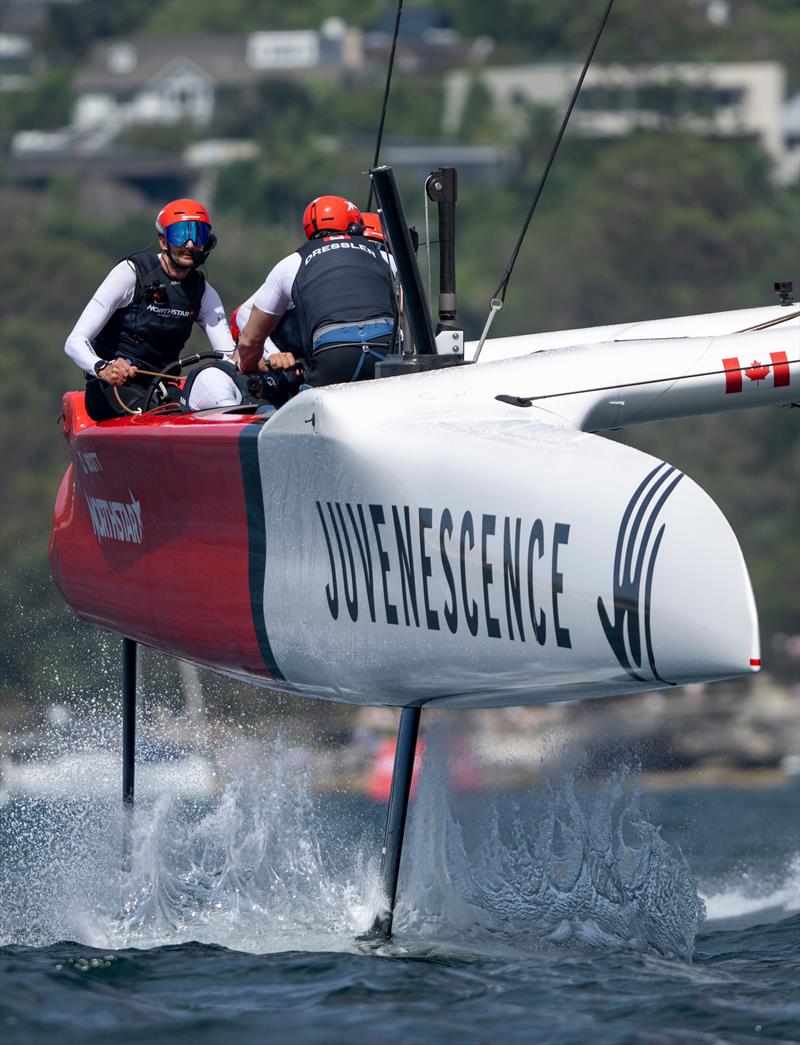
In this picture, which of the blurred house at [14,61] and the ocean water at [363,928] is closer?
the ocean water at [363,928]

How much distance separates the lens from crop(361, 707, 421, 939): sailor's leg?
5043 millimetres

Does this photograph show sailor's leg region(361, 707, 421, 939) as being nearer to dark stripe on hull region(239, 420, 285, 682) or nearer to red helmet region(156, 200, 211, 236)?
dark stripe on hull region(239, 420, 285, 682)

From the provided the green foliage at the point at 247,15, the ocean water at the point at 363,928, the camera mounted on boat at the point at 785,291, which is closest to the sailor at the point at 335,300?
the camera mounted on boat at the point at 785,291

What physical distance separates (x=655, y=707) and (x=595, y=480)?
70.1ft

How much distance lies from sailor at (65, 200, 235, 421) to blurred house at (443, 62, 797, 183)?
38531 millimetres

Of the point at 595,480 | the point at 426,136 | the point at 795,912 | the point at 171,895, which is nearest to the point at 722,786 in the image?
the point at 795,912

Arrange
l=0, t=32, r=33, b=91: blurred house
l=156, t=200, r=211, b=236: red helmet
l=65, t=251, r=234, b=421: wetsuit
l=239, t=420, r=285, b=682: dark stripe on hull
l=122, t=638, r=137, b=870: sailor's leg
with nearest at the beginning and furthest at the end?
l=239, t=420, r=285, b=682: dark stripe on hull, l=156, t=200, r=211, b=236: red helmet, l=65, t=251, r=234, b=421: wetsuit, l=122, t=638, r=137, b=870: sailor's leg, l=0, t=32, r=33, b=91: blurred house

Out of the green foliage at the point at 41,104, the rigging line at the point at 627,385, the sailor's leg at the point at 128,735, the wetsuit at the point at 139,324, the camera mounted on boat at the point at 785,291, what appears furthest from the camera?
the green foliage at the point at 41,104

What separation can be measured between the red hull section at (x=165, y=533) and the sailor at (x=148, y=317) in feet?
0.53

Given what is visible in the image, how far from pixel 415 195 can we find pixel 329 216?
116ft

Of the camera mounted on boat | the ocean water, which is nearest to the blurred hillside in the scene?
the ocean water

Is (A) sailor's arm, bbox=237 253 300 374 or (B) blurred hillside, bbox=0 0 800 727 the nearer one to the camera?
(A) sailor's arm, bbox=237 253 300 374

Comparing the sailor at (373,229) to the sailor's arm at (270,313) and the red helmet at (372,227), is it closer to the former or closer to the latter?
the red helmet at (372,227)

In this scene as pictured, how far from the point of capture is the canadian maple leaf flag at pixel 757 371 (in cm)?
499
